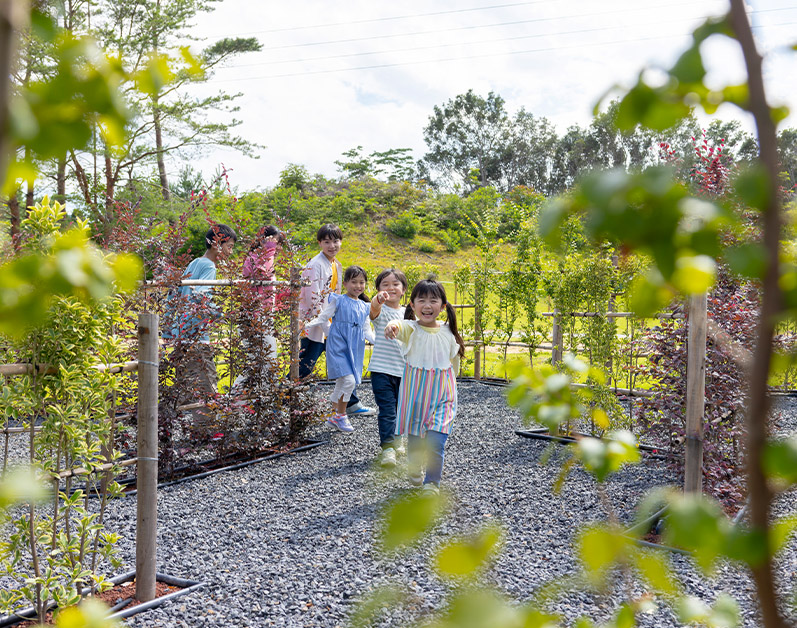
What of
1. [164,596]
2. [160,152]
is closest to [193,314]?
[164,596]

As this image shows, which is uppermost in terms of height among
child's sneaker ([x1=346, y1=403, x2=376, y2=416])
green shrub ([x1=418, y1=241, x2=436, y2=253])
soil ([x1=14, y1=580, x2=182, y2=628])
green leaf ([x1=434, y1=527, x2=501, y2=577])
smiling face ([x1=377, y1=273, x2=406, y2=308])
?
green shrub ([x1=418, y1=241, x2=436, y2=253])

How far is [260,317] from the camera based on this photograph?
5.57 m

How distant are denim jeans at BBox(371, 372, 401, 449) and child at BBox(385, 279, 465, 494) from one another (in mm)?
699

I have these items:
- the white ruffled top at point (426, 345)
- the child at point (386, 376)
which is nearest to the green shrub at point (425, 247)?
the child at point (386, 376)

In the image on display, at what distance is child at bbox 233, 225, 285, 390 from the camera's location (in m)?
5.50

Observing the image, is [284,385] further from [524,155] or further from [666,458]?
[524,155]

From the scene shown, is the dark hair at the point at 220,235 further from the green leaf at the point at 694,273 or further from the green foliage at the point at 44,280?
the green leaf at the point at 694,273

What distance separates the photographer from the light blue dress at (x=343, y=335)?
608 centimetres

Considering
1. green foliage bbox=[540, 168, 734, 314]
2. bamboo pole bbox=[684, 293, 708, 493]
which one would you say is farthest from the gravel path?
green foliage bbox=[540, 168, 734, 314]

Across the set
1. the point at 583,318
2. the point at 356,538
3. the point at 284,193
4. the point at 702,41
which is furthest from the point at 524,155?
the point at 702,41

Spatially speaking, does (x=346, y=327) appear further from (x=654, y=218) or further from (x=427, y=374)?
(x=654, y=218)

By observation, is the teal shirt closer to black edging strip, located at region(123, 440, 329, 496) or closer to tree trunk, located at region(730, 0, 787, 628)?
black edging strip, located at region(123, 440, 329, 496)

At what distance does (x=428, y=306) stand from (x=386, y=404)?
1.10m

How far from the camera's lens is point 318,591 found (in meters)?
3.12
